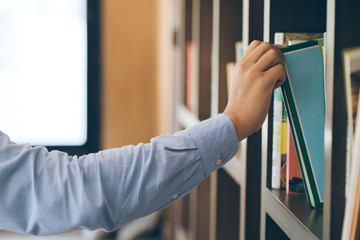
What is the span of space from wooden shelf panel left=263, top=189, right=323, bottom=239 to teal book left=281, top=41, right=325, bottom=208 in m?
0.06

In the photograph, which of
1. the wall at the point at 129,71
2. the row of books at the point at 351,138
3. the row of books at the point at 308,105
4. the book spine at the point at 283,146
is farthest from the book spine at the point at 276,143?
the wall at the point at 129,71

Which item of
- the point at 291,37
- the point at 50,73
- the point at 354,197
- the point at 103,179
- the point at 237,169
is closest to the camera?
the point at 354,197

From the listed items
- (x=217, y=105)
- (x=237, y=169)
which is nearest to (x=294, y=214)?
(x=237, y=169)

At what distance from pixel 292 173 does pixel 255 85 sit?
248 millimetres

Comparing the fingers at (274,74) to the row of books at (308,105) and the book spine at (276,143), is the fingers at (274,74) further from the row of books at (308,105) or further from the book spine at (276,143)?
the book spine at (276,143)

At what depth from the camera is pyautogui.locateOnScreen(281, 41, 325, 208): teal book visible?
69 centimetres

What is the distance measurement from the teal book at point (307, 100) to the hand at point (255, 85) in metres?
0.02

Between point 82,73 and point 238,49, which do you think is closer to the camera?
point 238,49

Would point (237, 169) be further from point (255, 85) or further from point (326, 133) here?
point (326, 133)

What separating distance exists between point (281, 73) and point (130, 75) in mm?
2339

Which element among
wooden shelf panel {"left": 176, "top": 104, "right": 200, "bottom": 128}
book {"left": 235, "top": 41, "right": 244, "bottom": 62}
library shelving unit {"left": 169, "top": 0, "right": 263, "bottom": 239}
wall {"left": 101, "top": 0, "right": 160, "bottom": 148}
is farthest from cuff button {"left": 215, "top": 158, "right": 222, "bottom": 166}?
wall {"left": 101, "top": 0, "right": 160, "bottom": 148}

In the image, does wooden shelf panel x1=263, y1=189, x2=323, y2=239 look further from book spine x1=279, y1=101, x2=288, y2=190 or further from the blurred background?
the blurred background

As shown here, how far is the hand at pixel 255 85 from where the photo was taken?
673 mm

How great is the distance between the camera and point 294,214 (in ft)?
2.34
